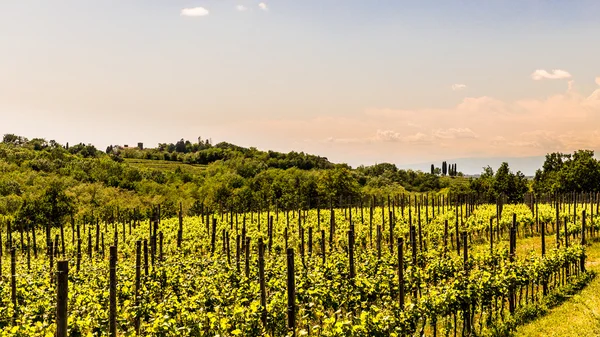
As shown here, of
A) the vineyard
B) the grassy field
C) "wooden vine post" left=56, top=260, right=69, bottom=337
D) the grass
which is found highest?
the grassy field

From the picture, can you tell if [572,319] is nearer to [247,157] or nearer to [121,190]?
[121,190]

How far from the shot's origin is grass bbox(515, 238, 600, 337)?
34.6 ft

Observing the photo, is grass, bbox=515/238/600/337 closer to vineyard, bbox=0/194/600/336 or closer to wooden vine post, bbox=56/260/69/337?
vineyard, bbox=0/194/600/336

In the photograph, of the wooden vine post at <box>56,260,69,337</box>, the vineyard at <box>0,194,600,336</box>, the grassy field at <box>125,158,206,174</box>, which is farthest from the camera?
the grassy field at <box>125,158,206,174</box>

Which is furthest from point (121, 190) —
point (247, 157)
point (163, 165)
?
point (247, 157)

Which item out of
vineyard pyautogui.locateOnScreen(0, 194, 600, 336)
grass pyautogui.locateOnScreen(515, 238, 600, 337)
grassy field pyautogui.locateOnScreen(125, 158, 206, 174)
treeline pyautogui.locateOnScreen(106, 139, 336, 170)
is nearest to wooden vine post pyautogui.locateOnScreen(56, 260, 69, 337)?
vineyard pyautogui.locateOnScreen(0, 194, 600, 336)

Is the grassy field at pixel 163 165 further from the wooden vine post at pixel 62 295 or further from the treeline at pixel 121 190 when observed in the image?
the wooden vine post at pixel 62 295

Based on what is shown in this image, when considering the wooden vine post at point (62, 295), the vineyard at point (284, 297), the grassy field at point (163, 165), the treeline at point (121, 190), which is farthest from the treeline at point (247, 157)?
the wooden vine post at point (62, 295)

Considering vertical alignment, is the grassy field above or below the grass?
above

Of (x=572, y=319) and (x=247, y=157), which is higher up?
(x=247, y=157)

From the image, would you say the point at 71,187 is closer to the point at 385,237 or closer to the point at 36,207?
the point at 36,207

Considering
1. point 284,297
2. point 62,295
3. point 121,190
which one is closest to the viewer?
point 62,295

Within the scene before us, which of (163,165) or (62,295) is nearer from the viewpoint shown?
(62,295)

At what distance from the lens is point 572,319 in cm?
1145
